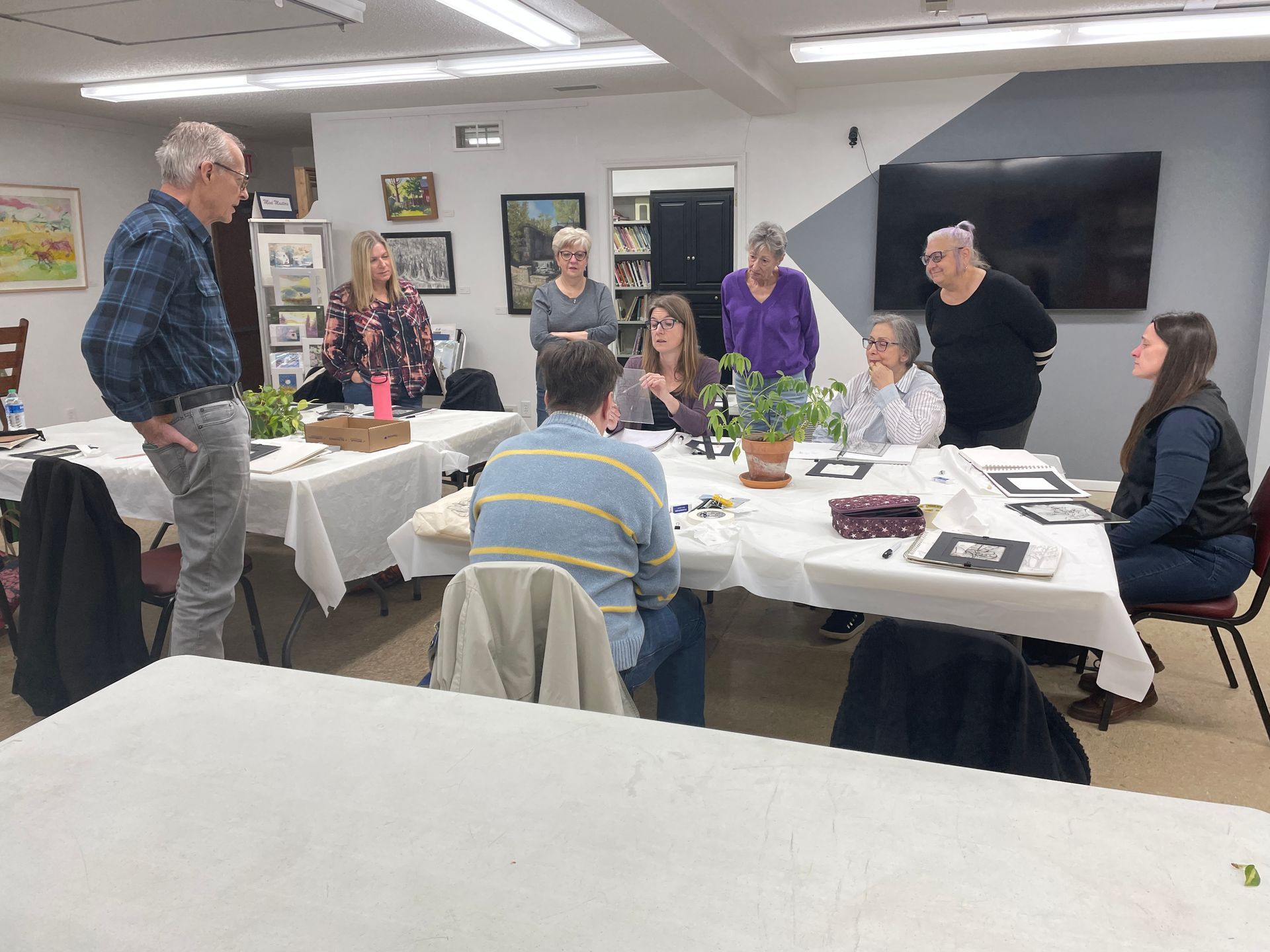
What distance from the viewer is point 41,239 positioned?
7164mm

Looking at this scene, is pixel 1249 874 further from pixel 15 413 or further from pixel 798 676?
pixel 15 413

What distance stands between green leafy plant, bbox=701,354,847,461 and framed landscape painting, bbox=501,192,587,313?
13.5 feet

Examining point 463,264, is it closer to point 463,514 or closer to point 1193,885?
point 463,514

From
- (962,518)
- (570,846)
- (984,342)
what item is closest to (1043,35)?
(984,342)

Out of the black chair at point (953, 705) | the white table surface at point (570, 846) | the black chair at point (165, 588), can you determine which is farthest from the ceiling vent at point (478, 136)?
the white table surface at point (570, 846)

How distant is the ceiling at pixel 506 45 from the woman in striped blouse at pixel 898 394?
155 centimetres

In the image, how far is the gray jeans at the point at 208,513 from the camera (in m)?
2.49

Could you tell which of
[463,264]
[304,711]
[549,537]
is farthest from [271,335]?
[304,711]

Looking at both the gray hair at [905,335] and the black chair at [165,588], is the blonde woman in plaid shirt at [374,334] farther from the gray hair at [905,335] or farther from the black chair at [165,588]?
the gray hair at [905,335]

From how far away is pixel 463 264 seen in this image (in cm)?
687

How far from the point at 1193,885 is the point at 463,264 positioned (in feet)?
22.2

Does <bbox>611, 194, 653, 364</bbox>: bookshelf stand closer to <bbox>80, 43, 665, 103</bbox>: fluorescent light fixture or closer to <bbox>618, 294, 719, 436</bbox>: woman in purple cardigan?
<bbox>80, 43, 665, 103</bbox>: fluorescent light fixture

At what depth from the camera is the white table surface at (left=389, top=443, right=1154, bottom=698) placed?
1.89 metres

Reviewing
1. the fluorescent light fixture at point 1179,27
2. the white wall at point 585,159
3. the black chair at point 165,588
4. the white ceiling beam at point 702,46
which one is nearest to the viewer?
the black chair at point 165,588
